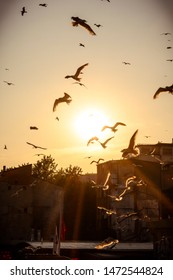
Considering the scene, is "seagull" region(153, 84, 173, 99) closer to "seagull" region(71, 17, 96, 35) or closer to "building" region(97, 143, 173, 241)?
"seagull" region(71, 17, 96, 35)

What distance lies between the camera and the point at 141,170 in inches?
1818

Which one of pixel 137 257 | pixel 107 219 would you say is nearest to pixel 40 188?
pixel 107 219

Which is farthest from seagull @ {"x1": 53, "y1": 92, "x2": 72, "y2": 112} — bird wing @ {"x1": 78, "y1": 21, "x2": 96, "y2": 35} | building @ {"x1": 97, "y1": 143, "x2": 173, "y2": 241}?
building @ {"x1": 97, "y1": 143, "x2": 173, "y2": 241}

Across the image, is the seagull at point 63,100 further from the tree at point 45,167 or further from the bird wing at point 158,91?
the tree at point 45,167

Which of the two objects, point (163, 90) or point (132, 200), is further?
point (132, 200)

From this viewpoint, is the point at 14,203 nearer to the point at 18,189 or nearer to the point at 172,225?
the point at 18,189

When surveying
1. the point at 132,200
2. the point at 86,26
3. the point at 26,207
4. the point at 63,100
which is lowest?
the point at 26,207

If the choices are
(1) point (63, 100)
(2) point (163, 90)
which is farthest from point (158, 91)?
(1) point (63, 100)

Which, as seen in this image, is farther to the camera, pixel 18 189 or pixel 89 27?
pixel 18 189

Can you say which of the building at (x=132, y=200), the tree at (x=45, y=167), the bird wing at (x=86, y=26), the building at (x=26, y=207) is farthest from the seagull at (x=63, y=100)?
the tree at (x=45, y=167)

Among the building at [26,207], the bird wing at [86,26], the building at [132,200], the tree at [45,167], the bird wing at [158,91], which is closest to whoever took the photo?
the bird wing at [86,26]

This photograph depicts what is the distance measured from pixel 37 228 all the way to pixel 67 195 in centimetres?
1473

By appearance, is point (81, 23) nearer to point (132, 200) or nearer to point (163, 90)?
point (163, 90)

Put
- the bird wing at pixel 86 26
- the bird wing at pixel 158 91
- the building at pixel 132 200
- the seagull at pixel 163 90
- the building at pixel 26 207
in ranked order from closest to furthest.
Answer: the bird wing at pixel 86 26 → the bird wing at pixel 158 91 → the seagull at pixel 163 90 → the building at pixel 132 200 → the building at pixel 26 207
